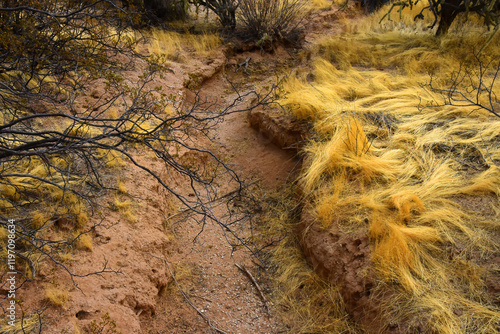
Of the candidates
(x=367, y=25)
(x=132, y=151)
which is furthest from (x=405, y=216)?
(x=367, y=25)

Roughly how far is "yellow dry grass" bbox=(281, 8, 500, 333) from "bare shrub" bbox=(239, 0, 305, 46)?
2.31m

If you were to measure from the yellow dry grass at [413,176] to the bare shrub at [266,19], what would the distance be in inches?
91.0

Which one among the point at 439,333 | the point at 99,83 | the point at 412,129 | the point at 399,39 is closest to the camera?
the point at 439,333

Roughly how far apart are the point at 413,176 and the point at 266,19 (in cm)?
525

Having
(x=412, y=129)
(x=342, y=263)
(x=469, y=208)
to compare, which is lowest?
(x=342, y=263)

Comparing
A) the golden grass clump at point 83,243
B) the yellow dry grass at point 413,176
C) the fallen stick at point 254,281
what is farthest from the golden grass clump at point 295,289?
the golden grass clump at point 83,243

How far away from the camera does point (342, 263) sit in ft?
10.1

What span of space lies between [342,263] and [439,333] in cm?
90

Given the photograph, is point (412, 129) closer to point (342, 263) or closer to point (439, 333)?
point (342, 263)

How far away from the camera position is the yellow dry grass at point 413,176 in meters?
2.59


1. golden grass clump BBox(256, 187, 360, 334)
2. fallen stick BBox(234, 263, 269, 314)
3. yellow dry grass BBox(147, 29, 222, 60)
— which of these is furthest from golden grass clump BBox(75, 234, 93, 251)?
yellow dry grass BBox(147, 29, 222, 60)

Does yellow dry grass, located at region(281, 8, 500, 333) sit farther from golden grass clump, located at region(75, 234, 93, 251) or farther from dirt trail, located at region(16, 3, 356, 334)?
golden grass clump, located at region(75, 234, 93, 251)

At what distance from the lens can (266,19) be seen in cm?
757

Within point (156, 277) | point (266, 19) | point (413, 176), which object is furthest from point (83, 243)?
point (266, 19)
